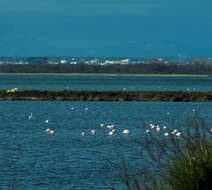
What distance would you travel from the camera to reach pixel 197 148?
10055 mm

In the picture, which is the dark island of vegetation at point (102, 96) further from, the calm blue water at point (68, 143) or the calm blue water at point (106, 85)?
the calm blue water at point (106, 85)

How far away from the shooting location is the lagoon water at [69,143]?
733 inches

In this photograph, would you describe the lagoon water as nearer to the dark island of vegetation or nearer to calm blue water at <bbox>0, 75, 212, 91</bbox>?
the dark island of vegetation

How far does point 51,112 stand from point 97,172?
93.3 feet

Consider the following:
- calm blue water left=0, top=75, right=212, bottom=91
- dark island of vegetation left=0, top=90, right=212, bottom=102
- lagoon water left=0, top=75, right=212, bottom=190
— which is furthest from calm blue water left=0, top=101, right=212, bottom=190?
calm blue water left=0, top=75, right=212, bottom=91

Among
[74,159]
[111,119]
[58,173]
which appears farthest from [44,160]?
[111,119]

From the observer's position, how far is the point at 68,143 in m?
27.7

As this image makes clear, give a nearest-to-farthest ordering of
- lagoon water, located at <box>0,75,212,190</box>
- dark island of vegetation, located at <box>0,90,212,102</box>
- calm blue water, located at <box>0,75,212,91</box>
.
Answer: lagoon water, located at <box>0,75,212,190</box>, dark island of vegetation, located at <box>0,90,212,102</box>, calm blue water, located at <box>0,75,212,91</box>

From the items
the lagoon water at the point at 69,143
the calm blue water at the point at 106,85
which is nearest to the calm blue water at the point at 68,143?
the lagoon water at the point at 69,143

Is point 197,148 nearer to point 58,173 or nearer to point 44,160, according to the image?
point 58,173

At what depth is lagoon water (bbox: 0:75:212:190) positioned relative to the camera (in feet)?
61.1

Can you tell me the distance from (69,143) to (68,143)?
50 mm

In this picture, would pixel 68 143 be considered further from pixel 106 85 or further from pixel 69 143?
pixel 106 85

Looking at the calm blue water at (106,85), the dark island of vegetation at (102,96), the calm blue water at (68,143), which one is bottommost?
the calm blue water at (106,85)
